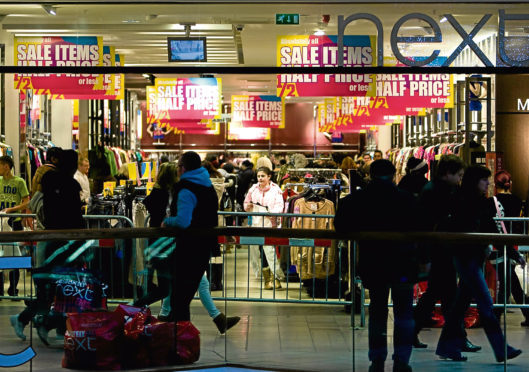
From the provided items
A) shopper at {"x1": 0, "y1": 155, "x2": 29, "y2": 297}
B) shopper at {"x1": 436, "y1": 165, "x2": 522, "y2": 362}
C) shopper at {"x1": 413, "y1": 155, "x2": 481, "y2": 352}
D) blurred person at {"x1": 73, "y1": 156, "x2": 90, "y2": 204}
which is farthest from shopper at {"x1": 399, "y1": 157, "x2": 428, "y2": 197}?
blurred person at {"x1": 73, "y1": 156, "x2": 90, "y2": 204}

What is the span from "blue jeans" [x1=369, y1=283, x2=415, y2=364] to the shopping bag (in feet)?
6.31

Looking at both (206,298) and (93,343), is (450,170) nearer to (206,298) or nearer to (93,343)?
(206,298)

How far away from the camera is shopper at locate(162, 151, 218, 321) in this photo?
23.0 feet

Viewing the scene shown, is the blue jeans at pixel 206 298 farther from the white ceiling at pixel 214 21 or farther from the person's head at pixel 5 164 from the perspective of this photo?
the person's head at pixel 5 164

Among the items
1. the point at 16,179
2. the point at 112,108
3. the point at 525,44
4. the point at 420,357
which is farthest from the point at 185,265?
the point at 112,108

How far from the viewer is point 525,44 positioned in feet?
25.7

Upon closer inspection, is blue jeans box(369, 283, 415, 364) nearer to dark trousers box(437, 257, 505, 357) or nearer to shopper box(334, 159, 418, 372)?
shopper box(334, 159, 418, 372)

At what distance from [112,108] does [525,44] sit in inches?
714

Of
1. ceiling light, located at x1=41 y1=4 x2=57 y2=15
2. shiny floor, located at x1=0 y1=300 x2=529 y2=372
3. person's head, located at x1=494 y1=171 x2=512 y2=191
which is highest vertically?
ceiling light, located at x1=41 y1=4 x2=57 y2=15

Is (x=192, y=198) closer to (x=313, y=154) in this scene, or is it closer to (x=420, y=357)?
(x=420, y=357)

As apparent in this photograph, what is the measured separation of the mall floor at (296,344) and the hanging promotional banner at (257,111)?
16361 millimetres

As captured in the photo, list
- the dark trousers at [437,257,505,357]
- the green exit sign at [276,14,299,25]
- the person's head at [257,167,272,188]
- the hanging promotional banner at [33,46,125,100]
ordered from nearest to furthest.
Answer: the dark trousers at [437,257,505,357] → the green exit sign at [276,14,299,25] → the hanging promotional banner at [33,46,125,100] → the person's head at [257,167,272,188]

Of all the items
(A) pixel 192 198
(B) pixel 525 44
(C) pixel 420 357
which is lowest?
(C) pixel 420 357

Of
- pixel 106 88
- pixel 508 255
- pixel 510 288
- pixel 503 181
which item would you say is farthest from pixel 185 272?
pixel 106 88
